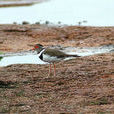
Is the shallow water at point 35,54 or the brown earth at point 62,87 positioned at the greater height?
the brown earth at point 62,87

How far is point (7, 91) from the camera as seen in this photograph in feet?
33.6

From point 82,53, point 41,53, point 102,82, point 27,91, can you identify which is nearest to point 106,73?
point 102,82

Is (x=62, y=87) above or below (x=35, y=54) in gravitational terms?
above

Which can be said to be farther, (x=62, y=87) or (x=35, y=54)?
(x=35, y=54)

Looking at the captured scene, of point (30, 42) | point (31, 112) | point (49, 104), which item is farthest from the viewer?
point (30, 42)

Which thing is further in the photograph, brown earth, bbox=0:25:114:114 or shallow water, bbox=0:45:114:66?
shallow water, bbox=0:45:114:66

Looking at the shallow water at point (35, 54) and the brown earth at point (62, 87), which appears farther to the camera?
the shallow water at point (35, 54)

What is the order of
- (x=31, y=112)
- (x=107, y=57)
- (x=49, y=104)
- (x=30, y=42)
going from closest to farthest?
(x=31, y=112), (x=49, y=104), (x=107, y=57), (x=30, y=42)

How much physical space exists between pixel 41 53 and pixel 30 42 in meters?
7.66

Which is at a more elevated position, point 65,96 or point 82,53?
point 65,96

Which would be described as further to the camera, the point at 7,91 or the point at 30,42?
the point at 30,42

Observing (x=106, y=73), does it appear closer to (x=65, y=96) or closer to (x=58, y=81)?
(x=58, y=81)

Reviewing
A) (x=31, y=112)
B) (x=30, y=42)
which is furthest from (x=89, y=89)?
(x=30, y=42)

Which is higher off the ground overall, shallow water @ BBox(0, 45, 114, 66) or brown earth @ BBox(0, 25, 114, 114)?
brown earth @ BBox(0, 25, 114, 114)
